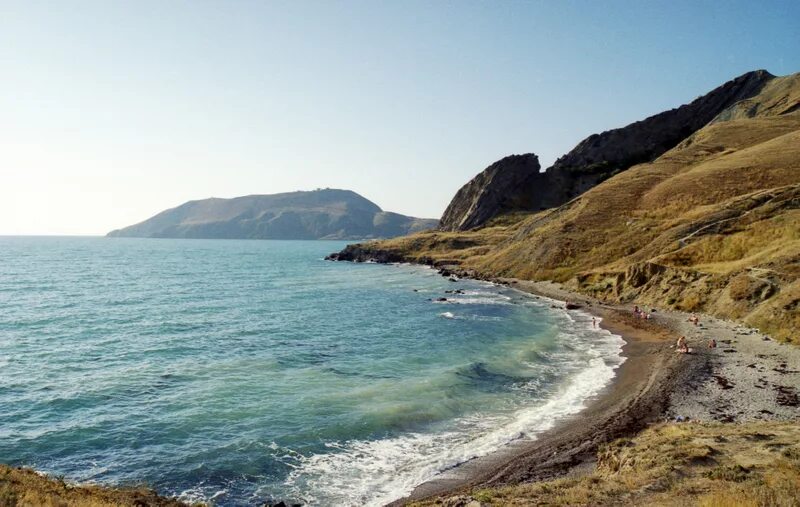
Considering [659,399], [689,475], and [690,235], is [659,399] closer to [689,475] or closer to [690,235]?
[689,475]

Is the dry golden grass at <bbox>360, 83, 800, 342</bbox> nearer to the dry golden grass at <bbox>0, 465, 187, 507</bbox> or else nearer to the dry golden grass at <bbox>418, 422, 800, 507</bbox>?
the dry golden grass at <bbox>418, 422, 800, 507</bbox>

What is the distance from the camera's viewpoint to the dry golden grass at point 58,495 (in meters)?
14.1

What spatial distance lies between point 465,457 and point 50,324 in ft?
188

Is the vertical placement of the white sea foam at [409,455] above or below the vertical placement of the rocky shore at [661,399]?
below

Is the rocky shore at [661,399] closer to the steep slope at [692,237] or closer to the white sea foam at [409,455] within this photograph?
the white sea foam at [409,455]

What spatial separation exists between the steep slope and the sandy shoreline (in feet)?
21.8

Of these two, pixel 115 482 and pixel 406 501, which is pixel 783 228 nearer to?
pixel 406 501

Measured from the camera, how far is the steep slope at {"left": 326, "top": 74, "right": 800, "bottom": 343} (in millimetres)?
52438

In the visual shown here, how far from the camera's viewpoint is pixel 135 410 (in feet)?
102

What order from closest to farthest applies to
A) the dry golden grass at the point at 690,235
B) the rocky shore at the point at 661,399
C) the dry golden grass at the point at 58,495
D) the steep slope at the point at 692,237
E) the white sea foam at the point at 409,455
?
the dry golden grass at the point at 58,495
the white sea foam at the point at 409,455
the rocky shore at the point at 661,399
the steep slope at the point at 692,237
the dry golden grass at the point at 690,235

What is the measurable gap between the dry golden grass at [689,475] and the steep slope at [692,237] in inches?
1150

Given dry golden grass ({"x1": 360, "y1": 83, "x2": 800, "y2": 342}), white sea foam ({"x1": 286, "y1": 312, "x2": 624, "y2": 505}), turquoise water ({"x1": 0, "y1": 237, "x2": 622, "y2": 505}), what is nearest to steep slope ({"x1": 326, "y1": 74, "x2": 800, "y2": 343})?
dry golden grass ({"x1": 360, "y1": 83, "x2": 800, "y2": 342})

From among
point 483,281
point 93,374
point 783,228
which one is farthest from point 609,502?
point 483,281

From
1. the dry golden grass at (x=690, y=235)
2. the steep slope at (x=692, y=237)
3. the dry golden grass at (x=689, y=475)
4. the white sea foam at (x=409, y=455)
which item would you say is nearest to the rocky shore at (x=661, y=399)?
the white sea foam at (x=409, y=455)
